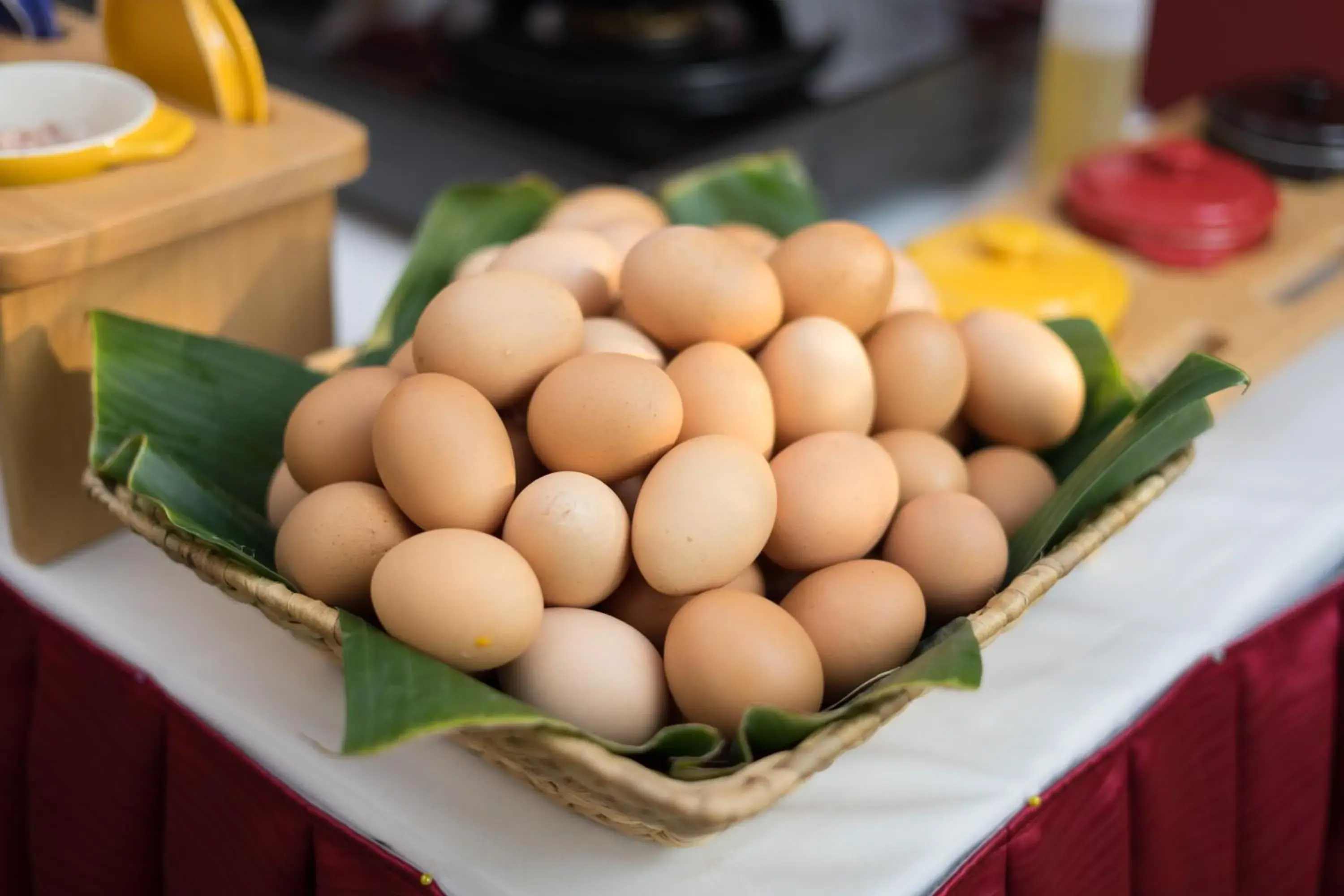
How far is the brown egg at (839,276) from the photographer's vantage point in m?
0.60

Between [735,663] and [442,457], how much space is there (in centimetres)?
14

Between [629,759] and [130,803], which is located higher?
[629,759]

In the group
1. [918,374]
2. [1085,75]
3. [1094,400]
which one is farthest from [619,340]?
[1085,75]

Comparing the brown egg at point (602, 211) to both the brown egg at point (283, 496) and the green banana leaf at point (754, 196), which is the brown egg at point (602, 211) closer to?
the green banana leaf at point (754, 196)

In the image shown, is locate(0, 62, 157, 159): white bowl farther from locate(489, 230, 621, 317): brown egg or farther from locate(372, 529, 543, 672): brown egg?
locate(372, 529, 543, 672): brown egg

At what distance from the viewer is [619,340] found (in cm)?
57

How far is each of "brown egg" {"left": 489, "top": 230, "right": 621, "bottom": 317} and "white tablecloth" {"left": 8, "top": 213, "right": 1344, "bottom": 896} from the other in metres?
0.21

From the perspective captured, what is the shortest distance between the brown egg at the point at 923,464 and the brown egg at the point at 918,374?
12 mm

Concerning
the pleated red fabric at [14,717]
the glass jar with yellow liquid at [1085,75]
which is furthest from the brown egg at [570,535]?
the glass jar with yellow liquid at [1085,75]

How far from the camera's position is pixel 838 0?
131 cm

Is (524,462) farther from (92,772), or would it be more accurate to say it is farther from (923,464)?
(92,772)

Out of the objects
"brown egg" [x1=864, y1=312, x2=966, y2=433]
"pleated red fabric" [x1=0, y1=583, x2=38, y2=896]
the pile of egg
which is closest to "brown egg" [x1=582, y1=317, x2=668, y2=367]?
the pile of egg

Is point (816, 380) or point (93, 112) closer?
point (816, 380)

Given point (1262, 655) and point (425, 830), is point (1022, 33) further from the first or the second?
point (425, 830)
